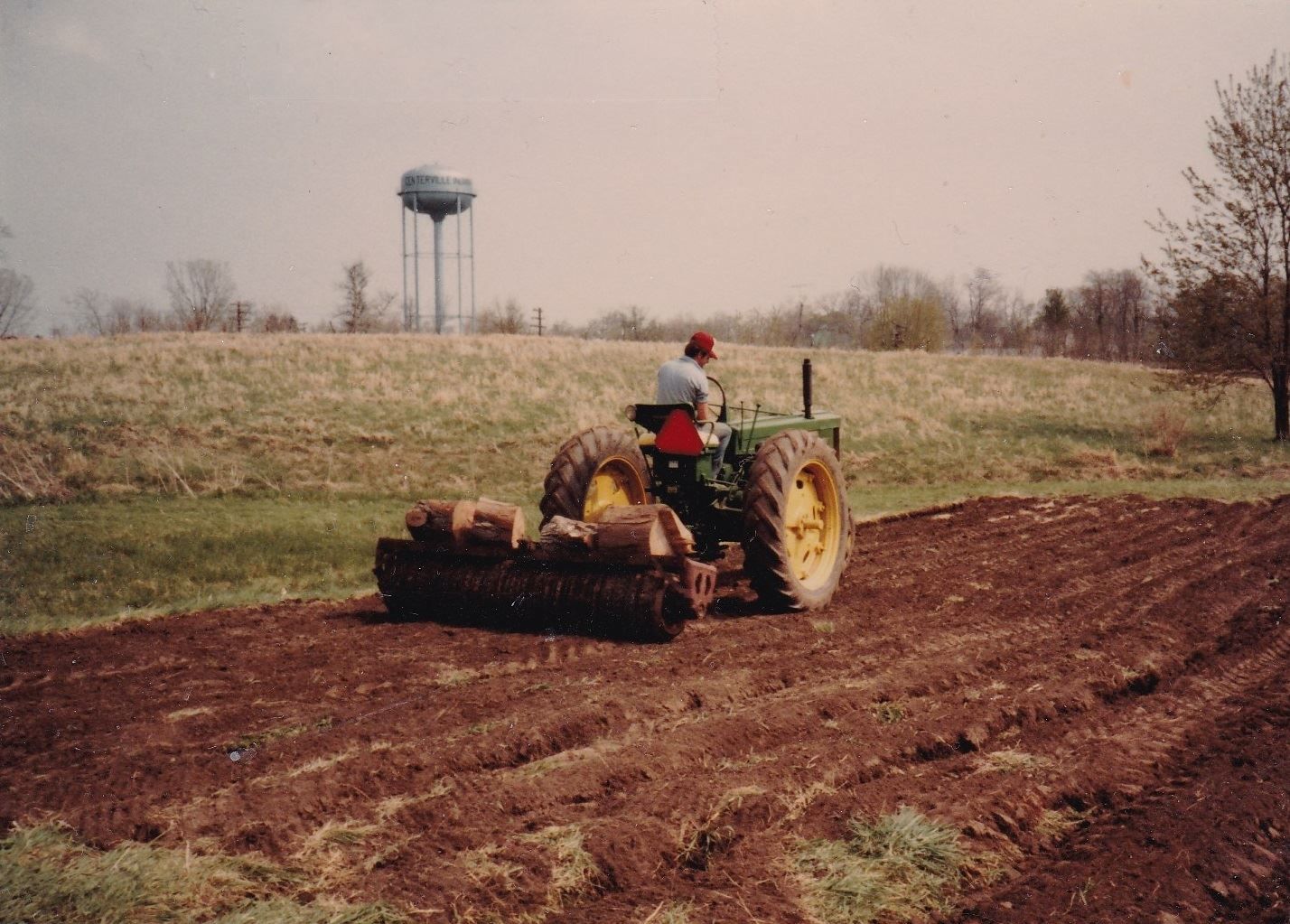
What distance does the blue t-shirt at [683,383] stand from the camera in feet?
24.4

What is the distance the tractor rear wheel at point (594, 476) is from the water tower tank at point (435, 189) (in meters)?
37.7

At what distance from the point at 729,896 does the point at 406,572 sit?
14.6ft

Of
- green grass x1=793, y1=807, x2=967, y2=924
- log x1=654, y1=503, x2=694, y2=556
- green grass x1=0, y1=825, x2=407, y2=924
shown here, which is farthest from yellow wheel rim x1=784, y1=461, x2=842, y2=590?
green grass x1=0, y1=825, x2=407, y2=924

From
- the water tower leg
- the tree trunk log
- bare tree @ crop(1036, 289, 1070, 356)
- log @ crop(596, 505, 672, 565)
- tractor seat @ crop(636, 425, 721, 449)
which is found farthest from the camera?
bare tree @ crop(1036, 289, 1070, 356)

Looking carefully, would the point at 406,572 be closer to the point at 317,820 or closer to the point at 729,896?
the point at 317,820

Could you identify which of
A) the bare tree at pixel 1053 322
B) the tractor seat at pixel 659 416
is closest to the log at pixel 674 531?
the tractor seat at pixel 659 416

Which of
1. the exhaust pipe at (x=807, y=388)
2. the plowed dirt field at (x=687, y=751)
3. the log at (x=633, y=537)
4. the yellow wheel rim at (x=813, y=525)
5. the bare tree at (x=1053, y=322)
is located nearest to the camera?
the plowed dirt field at (x=687, y=751)

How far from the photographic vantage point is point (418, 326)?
47875 mm

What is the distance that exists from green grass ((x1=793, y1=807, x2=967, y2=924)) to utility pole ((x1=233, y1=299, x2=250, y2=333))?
4393 centimetres

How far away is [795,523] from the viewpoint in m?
8.10

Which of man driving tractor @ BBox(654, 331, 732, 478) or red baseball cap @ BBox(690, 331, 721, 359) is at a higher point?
red baseball cap @ BBox(690, 331, 721, 359)

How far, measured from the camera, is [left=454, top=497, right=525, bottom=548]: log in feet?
23.2

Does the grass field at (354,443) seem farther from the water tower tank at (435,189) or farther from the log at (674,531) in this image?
the water tower tank at (435,189)

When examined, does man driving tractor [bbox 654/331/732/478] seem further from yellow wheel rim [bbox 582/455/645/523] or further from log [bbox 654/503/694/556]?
log [bbox 654/503/694/556]
